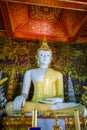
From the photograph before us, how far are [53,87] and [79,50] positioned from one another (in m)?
1.17

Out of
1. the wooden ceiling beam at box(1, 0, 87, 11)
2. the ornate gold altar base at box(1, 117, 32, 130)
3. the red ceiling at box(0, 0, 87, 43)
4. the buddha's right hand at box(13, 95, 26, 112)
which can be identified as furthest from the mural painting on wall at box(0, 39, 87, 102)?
the wooden ceiling beam at box(1, 0, 87, 11)

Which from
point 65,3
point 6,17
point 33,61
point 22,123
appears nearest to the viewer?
point 22,123

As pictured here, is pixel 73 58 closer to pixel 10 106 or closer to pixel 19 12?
pixel 19 12

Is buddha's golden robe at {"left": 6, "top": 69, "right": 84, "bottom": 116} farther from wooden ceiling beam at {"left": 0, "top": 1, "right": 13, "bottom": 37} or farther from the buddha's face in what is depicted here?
wooden ceiling beam at {"left": 0, "top": 1, "right": 13, "bottom": 37}

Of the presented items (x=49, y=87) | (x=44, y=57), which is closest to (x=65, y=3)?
(x=44, y=57)

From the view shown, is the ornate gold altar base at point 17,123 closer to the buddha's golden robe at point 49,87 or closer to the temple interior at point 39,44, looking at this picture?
the buddha's golden robe at point 49,87

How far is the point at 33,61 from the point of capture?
175 inches

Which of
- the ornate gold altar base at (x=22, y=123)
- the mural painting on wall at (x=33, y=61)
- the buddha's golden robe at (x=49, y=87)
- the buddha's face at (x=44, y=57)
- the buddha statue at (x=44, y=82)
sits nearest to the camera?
the ornate gold altar base at (x=22, y=123)

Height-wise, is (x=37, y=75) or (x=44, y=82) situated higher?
(x=37, y=75)

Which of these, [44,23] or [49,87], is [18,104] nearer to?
[49,87]

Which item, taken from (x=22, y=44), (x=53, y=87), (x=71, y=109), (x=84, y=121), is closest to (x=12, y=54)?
(x=22, y=44)

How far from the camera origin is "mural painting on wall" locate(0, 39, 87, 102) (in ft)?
13.9

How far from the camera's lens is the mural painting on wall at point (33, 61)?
13.9ft

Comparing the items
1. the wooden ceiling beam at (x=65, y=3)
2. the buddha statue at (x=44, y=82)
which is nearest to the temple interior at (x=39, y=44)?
the buddha statue at (x=44, y=82)
